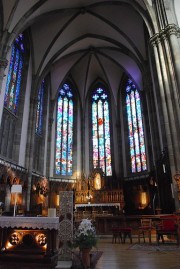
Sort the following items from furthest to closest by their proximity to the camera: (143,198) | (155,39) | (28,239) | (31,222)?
(143,198) → (155,39) → (28,239) → (31,222)

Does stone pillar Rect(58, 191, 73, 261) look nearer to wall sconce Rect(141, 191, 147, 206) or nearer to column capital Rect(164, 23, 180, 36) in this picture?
column capital Rect(164, 23, 180, 36)

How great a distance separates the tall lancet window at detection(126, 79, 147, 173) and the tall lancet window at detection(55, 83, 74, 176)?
6.20 m

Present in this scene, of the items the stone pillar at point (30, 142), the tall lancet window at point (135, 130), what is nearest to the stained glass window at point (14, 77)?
the stone pillar at point (30, 142)

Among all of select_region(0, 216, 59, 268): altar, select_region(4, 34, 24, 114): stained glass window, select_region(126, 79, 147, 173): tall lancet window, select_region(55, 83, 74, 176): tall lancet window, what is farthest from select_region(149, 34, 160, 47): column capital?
A: select_region(55, 83, 74, 176): tall lancet window

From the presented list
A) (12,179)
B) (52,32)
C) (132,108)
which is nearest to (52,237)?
(12,179)

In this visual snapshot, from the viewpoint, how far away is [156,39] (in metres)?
11.2

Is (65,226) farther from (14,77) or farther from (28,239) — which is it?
(14,77)

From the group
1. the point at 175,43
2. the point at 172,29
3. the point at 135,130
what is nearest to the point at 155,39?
the point at 172,29

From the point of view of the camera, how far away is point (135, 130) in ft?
69.7

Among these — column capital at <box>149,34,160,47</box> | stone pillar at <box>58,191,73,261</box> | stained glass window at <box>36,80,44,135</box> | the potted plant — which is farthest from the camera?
stained glass window at <box>36,80,44,135</box>

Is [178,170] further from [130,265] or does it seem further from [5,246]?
[5,246]

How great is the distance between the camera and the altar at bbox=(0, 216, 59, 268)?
5.42m

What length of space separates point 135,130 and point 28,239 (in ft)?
54.7

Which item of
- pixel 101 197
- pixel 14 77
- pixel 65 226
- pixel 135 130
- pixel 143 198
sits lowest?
pixel 65 226
